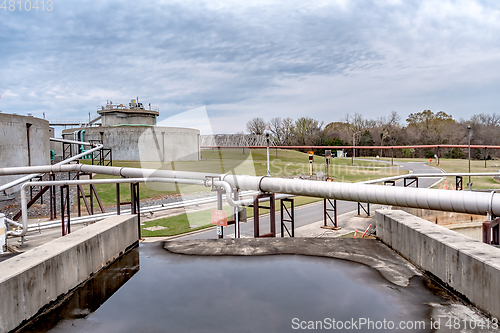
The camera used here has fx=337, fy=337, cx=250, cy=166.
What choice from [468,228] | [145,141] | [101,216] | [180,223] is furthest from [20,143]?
[468,228]

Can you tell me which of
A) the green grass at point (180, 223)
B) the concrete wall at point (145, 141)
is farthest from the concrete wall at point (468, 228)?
the concrete wall at point (145, 141)

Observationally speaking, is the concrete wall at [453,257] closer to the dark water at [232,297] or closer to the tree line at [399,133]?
the dark water at [232,297]

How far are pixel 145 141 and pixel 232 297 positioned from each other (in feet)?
159

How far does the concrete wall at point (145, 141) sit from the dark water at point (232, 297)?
140ft

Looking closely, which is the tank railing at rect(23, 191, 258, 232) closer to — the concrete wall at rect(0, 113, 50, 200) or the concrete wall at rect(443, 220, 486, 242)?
the concrete wall at rect(0, 113, 50, 200)

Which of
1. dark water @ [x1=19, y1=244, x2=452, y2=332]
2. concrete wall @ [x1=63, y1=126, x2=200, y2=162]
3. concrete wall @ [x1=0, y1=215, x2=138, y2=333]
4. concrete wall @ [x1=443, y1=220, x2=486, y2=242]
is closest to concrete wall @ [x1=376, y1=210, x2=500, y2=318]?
dark water @ [x1=19, y1=244, x2=452, y2=332]

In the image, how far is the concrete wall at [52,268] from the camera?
462 cm

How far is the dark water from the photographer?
498cm

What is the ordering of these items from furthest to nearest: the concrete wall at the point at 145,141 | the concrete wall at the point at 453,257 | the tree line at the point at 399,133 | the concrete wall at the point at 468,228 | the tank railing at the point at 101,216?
the tree line at the point at 399,133 → the concrete wall at the point at 145,141 → the concrete wall at the point at 468,228 → the tank railing at the point at 101,216 → the concrete wall at the point at 453,257

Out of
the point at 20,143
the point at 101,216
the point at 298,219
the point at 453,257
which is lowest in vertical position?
the point at 298,219

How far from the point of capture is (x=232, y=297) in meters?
5.80

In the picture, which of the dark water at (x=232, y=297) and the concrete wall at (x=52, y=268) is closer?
the concrete wall at (x=52, y=268)

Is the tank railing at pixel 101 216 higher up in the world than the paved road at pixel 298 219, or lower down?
higher up

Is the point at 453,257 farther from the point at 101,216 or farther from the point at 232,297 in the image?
the point at 101,216
